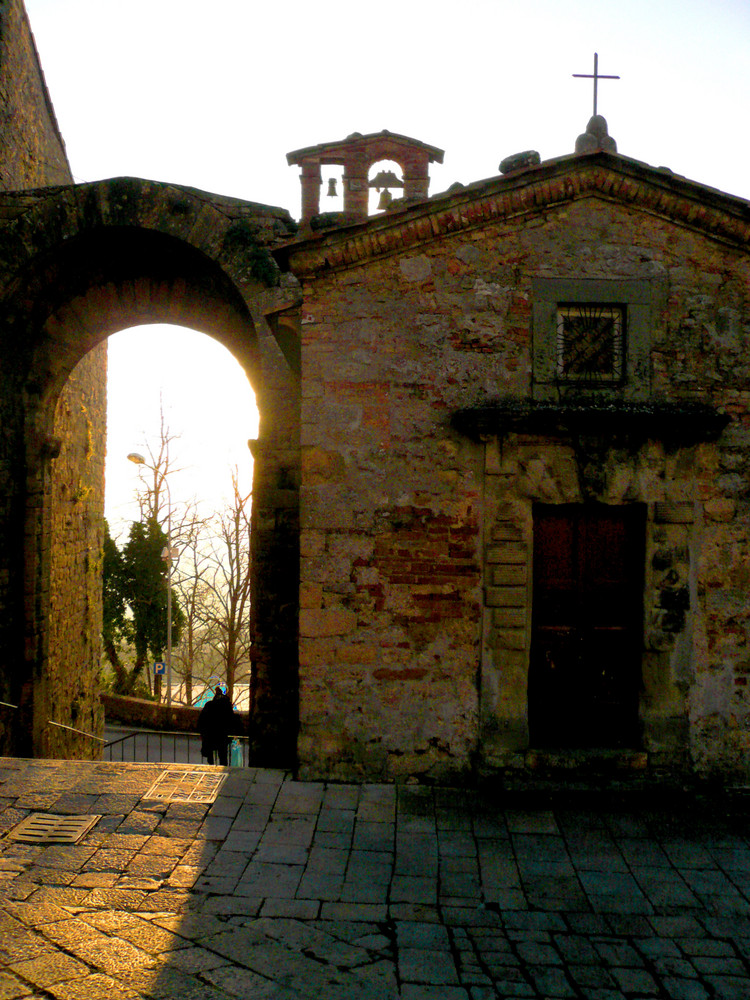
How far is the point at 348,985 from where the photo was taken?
3395 mm

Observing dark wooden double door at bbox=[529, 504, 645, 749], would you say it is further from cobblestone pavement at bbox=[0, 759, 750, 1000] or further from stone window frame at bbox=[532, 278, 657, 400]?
stone window frame at bbox=[532, 278, 657, 400]

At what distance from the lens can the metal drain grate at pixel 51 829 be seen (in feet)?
15.6

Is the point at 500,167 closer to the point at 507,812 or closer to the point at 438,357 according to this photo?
the point at 438,357

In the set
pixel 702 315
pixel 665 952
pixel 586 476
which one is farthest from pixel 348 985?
pixel 702 315

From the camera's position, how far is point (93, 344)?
952 cm

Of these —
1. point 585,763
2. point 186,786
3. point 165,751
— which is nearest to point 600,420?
→ point 585,763

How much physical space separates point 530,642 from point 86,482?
7912mm

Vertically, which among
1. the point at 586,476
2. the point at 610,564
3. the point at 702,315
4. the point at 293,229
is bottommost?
the point at 610,564

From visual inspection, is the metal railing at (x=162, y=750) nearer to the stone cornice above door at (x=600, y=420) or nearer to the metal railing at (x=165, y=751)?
the metal railing at (x=165, y=751)

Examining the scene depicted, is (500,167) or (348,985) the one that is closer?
(348,985)

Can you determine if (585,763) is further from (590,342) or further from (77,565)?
(77,565)

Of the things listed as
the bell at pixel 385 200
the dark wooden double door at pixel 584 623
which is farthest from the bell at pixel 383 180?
the dark wooden double door at pixel 584 623

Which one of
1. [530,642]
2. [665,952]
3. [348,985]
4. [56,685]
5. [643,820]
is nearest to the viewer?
[348,985]

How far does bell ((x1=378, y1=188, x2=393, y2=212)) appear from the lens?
8.34m
